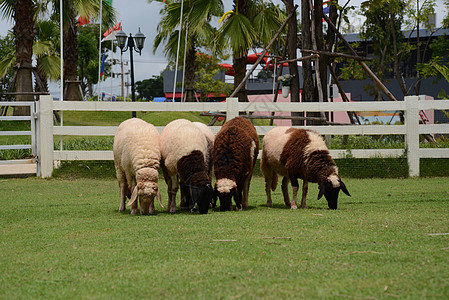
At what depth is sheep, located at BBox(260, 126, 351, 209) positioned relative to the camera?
291 inches

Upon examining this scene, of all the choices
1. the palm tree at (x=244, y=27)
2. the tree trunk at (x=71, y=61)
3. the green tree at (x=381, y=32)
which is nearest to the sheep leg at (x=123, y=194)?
the palm tree at (x=244, y=27)

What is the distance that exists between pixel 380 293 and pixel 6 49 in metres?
51.9

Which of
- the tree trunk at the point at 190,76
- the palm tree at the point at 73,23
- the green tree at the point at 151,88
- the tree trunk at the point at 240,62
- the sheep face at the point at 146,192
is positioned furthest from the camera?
the green tree at the point at 151,88

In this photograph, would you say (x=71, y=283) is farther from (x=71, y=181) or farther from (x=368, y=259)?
(x=71, y=181)

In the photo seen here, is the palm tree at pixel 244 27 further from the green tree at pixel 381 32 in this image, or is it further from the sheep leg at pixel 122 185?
the sheep leg at pixel 122 185

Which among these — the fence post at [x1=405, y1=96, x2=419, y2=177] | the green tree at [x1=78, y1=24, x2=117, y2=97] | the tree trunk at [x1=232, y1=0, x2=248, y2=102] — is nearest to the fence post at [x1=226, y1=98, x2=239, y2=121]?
the fence post at [x1=405, y1=96, x2=419, y2=177]

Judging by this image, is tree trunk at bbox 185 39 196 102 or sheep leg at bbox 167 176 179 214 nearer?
sheep leg at bbox 167 176 179 214

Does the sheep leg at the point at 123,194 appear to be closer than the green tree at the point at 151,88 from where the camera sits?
Yes

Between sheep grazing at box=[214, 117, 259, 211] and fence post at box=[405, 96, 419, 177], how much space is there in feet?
19.3

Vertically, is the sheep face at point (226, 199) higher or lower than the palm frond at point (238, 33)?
lower

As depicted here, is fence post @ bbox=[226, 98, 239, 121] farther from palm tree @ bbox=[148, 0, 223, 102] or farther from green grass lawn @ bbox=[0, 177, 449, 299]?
palm tree @ bbox=[148, 0, 223, 102]

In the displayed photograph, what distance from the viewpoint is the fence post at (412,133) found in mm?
12367

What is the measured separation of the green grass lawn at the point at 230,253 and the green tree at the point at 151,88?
107 meters

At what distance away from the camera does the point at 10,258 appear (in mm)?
4426
